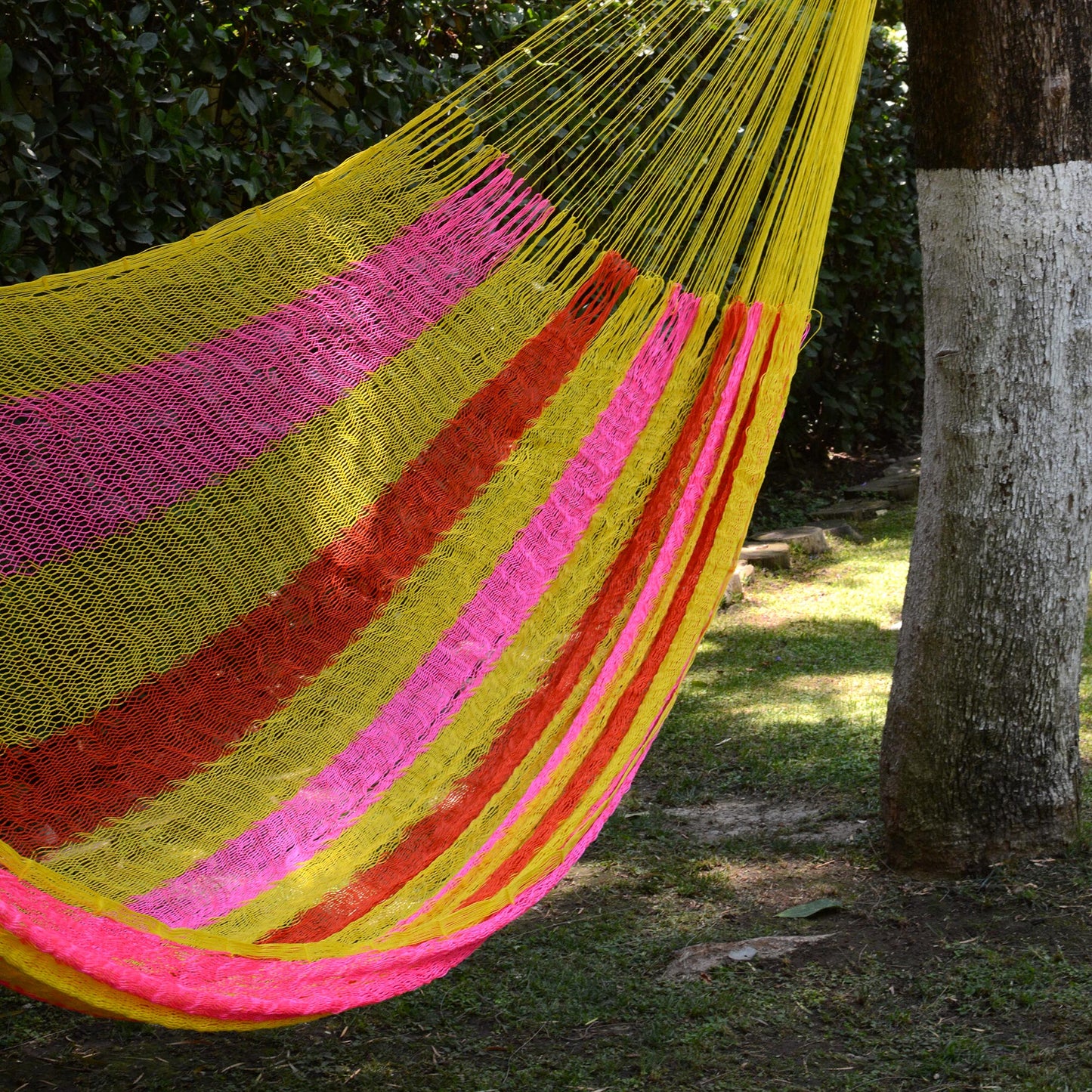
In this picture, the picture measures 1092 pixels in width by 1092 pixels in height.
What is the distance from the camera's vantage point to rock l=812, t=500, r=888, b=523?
4.99 metres

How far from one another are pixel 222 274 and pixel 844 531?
10.4ft

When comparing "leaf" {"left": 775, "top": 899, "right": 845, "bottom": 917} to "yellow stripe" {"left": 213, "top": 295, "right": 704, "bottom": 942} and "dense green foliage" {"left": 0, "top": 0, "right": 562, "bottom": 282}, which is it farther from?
"dense green foliage" {"left": 0, "top": 0, "right": 562, "bottom": 282}

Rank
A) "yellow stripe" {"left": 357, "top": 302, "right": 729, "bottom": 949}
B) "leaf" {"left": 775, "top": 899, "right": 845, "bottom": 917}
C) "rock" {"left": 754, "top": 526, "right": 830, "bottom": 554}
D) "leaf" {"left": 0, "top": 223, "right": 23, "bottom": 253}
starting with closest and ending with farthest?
"yellow stripe" {"left": 357, "top": 302, "right": 729, "bottom": 949} → "leaf" {"left": 775, "top": 899, "right": 845, "bottom": 917} → "leaf" {"left": 0, "top": 223, "right": 23, "bottom": 253} → "rock" {"left": 754, "top": 526, "right": 830, "bottom": 554}

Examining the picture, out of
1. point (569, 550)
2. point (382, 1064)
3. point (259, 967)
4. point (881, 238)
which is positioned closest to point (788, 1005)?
point (382, 1064)

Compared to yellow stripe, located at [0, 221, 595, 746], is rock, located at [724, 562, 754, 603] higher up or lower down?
lower down

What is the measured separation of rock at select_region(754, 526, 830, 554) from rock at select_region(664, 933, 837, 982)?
2.56 metres

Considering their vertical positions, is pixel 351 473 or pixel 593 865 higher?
pixel 351 473

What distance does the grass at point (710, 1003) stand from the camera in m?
1.82

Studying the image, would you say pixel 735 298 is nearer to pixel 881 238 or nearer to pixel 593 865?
pixel 593 865

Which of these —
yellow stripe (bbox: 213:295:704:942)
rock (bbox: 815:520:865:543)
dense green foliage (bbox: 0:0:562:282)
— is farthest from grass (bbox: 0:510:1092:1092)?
rock (bbox: 815:520:865:543)

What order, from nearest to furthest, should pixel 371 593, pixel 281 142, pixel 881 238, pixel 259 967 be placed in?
pixel 259 967 → pixel 371 593 → pixel 281 142 → pixel 881 238

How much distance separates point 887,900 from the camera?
2234 mm

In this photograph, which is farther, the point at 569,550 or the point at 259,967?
the point at 569,550

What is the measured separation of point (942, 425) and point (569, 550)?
663 millimetres
